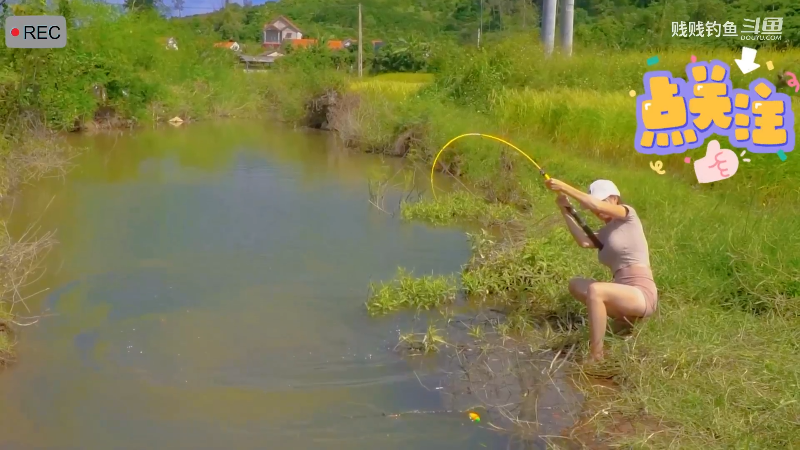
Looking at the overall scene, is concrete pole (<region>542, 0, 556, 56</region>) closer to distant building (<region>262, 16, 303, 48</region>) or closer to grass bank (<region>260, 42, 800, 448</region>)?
grass bank (<region>260, 42, 800, 448</region>)

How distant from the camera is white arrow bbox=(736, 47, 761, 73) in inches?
449

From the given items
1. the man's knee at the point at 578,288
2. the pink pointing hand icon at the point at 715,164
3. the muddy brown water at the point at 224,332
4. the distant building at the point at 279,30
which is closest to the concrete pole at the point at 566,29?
the muddy brown water at the point at 224,332

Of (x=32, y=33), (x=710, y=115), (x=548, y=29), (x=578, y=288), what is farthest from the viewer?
(x=548, y=29)

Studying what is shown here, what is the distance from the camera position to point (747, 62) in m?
11.6

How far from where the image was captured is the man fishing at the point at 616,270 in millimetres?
4414

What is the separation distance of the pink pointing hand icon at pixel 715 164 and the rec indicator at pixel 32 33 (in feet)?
27.0

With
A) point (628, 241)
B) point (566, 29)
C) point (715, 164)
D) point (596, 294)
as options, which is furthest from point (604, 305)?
point (566, 29)

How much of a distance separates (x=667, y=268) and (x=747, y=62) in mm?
7215

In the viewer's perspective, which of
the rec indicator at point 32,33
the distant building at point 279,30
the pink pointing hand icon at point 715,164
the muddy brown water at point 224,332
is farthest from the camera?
the distant building at point 279,30

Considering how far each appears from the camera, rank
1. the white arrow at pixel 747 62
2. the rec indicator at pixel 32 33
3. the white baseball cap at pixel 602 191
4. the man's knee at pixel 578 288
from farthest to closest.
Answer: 1. the white arrow at pixel 747 62
2. the rec indicator at pixel 32 33
3. the man's knee at pixel 578 288
4. the white baseball cap at pixel 602 191

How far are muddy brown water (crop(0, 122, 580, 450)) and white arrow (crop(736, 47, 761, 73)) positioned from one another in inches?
207

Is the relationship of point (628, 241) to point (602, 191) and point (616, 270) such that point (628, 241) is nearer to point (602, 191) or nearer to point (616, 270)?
point (616, 270)

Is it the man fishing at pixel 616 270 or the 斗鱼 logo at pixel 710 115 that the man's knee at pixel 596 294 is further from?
the 斗鱼 logo at pixel 710 115

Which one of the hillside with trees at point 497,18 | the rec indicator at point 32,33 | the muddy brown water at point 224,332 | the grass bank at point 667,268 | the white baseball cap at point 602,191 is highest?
the hillside with trees at point 497,18
